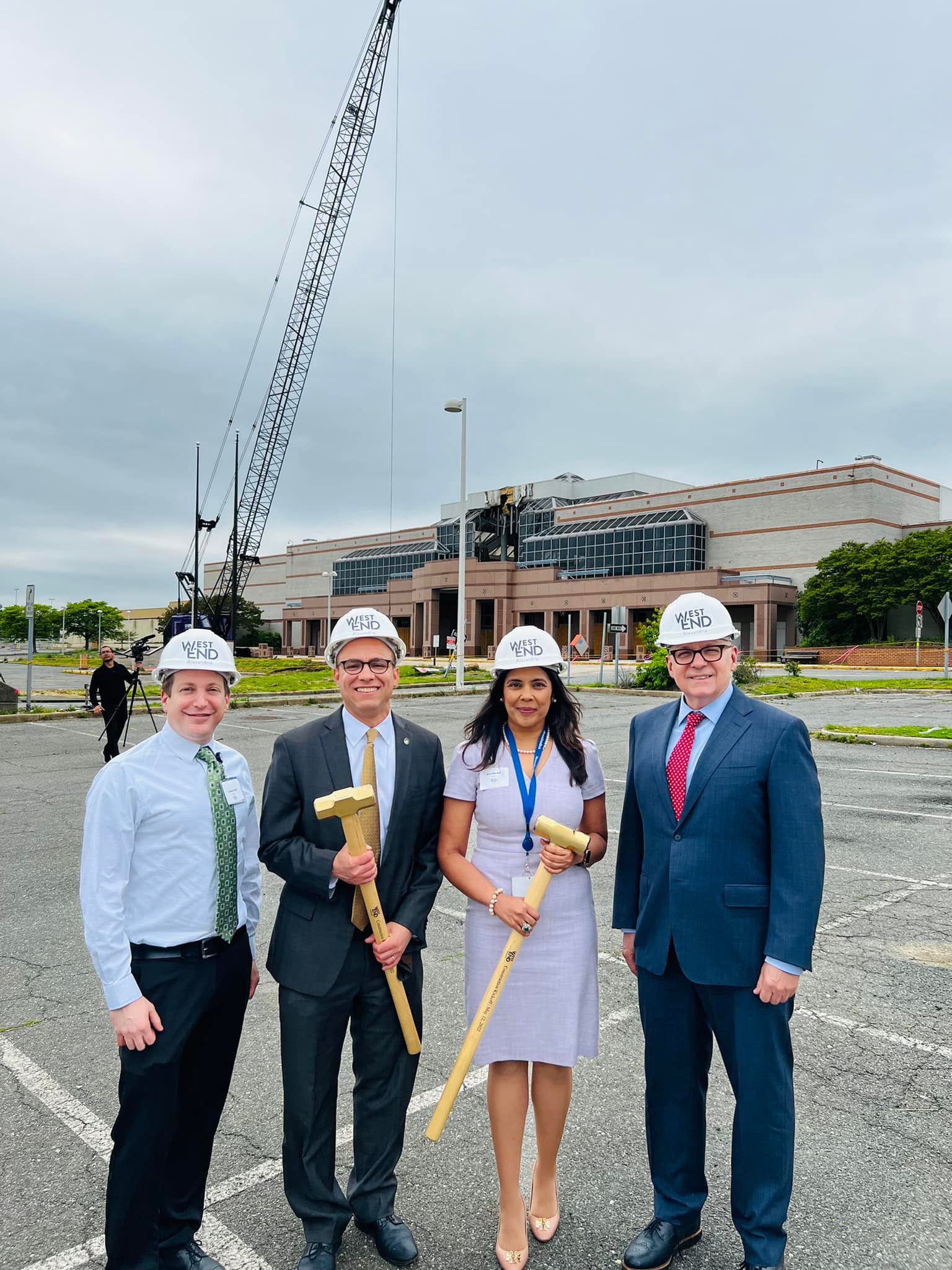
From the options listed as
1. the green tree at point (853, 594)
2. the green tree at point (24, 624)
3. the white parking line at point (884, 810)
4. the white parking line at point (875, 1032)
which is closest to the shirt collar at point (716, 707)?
the white parking line at point (875, 1032)

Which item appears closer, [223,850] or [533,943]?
[223,850]

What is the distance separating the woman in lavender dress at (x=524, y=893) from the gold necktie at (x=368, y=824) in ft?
0.91

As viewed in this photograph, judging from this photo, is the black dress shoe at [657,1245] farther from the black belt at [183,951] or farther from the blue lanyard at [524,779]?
the black belt at [183,951]

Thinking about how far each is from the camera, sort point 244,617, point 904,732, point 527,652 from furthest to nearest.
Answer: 1. point 244,617
2. point 904,732
3. point 527,652

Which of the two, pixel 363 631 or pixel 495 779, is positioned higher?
pixel 363 631

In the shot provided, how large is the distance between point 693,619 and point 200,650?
1565 millimetres

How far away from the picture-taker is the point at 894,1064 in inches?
149

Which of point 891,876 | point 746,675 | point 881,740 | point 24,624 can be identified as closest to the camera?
point 891,876

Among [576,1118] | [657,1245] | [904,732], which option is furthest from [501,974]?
[904,732]

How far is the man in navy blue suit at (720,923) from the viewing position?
251cm

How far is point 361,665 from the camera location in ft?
9.02

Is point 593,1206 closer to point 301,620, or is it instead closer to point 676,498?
point 676,498

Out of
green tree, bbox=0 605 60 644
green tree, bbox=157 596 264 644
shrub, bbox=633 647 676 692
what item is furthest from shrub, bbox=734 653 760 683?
green tree, bbox=0 605 60 644

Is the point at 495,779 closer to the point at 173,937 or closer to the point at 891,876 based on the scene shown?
the point at 173,937
